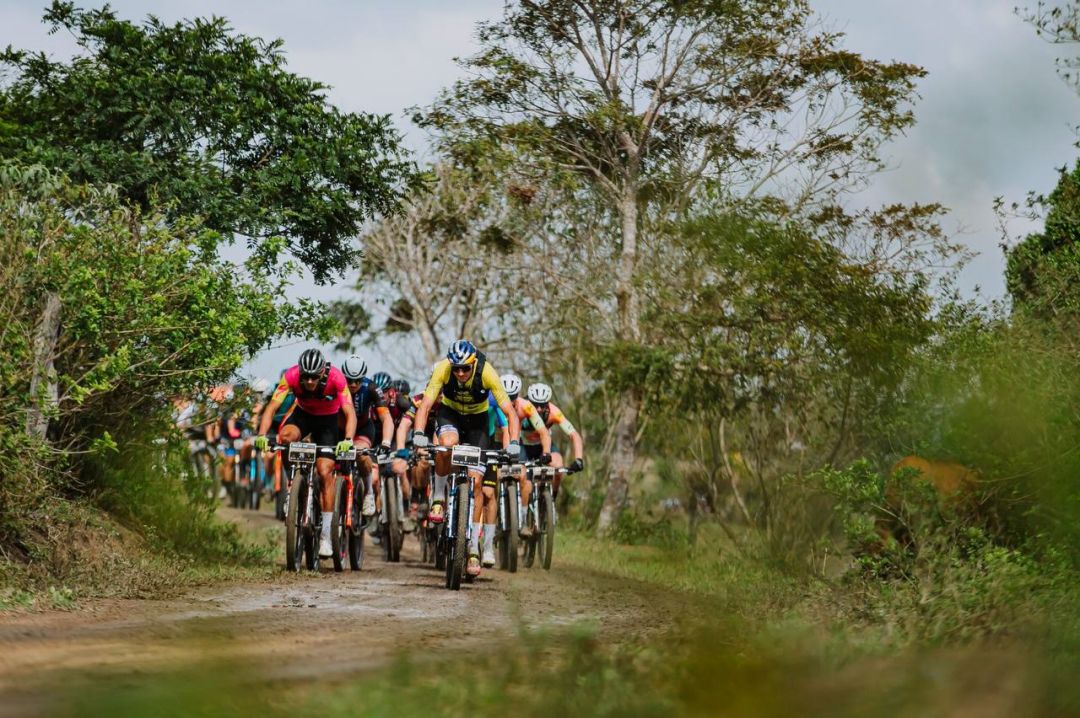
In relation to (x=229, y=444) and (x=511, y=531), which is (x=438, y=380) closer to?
(x=511, y=531)

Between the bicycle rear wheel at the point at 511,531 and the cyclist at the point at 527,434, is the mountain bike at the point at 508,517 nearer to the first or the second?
the bicycle rear wheel at the point at 511,531

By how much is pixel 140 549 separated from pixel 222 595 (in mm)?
2851

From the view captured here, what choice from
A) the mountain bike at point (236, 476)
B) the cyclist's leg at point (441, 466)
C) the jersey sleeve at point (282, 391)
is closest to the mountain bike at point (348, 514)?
the jersey sleeve at point (282, 391)

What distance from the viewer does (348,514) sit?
14.8 m

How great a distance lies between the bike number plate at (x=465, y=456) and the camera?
1269 centimetres

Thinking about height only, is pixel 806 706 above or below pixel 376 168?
below

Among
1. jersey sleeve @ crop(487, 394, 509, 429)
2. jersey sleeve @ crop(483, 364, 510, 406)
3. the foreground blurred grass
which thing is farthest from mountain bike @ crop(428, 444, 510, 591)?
the foreground blurred grass

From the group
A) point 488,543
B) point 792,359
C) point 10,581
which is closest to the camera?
point 10,581

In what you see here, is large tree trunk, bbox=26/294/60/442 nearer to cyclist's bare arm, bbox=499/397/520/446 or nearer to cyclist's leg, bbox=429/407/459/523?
cyclist's leg, bbox=429/407/459/523

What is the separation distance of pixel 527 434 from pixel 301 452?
4.14 metres

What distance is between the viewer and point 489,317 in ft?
114

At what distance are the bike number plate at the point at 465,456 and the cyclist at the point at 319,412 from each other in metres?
1.55

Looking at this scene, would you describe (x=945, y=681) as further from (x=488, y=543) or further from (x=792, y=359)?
(x=792, y=359)

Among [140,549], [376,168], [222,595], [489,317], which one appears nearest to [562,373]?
[489,317]
